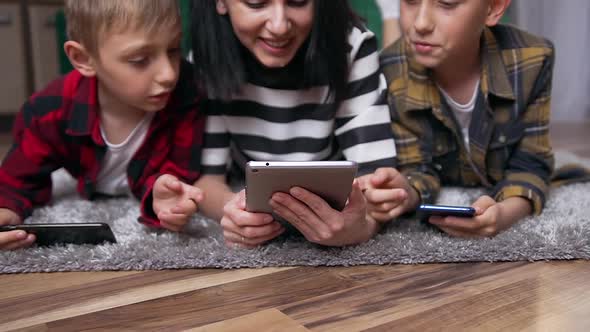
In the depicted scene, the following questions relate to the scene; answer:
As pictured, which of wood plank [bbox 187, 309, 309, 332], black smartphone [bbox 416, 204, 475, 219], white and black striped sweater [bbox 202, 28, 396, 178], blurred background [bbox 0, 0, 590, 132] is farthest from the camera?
blurred background [bbox 0, 0, 590, 132]

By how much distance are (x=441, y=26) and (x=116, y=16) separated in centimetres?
58

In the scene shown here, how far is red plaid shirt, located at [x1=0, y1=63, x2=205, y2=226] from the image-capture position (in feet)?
3.75

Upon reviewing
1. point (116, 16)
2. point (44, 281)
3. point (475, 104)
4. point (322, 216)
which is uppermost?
point (116, 16)

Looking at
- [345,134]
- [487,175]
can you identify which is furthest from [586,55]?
[345,134]

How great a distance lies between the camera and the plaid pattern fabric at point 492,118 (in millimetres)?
1170

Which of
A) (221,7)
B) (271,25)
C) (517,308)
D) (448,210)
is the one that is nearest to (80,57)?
(221,7)

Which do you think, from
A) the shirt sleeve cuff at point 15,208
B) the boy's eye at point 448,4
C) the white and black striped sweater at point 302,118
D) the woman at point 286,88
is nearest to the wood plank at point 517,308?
the woman at point 286,88

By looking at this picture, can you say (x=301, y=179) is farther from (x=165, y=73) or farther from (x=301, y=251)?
(x=165, y=73)

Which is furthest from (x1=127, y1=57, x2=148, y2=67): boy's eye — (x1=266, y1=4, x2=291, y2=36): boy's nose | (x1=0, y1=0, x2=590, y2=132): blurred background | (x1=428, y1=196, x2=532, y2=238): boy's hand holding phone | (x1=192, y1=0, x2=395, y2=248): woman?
(x1=0, y1=0, x2=590, y2=132): blurred background

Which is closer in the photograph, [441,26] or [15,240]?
[15,240]

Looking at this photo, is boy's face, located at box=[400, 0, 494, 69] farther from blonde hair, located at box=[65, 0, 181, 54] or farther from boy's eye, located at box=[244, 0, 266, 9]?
blonde hair, located at box=[65, 0, 181, 54]

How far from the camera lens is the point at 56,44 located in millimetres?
2535

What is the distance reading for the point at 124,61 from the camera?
105 centimetres

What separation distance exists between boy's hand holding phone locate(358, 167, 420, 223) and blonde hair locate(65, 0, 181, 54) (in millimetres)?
450
